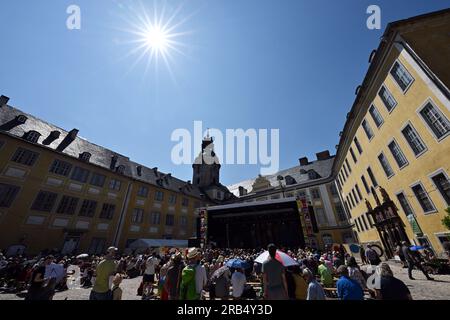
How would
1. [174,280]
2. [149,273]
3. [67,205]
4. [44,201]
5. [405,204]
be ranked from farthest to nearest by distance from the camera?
[67,205], [44,201], [405,204], [149,273], [174,280]

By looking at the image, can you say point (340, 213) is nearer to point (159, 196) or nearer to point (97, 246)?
point (159, 196)

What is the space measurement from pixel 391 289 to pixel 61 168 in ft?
88.3

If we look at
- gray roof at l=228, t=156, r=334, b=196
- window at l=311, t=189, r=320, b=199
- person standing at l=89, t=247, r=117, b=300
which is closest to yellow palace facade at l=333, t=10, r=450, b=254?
window at l=311, t=189, r=320, b=199

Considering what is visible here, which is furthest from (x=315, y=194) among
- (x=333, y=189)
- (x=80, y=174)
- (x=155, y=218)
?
(x=80, y=174)

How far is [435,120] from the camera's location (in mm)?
10508

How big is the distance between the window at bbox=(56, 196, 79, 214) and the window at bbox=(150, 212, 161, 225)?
9.92 m

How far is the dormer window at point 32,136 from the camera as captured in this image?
61.6 ft

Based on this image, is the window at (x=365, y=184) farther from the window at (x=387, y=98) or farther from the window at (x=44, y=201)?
the window at (x=44, y=201)

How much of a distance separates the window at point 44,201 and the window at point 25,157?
3149mm

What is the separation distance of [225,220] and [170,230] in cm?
1028
